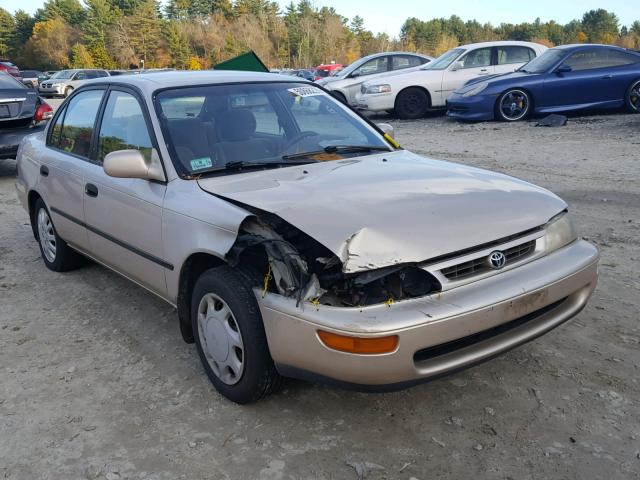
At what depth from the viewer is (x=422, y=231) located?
8.34 feet

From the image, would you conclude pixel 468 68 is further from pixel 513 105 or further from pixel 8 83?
pixel 8 83

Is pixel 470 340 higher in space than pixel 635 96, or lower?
lower

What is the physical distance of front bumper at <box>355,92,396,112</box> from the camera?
45.8 ft

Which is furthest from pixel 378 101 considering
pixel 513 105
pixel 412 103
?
pixel 513 105

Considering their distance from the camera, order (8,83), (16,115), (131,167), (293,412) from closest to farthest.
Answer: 1. (293,412)
2. (131,167)
3. (16,115)
4. (8,83)

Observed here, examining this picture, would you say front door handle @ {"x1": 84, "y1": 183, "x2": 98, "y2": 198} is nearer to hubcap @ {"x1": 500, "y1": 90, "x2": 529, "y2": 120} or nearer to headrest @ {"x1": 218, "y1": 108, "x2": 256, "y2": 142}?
headrest @ {"x1": 218, "y1": 108, "x2": 256, "y2": 142}

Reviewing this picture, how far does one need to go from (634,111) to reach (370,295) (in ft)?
39.0

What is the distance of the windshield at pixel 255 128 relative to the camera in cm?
342

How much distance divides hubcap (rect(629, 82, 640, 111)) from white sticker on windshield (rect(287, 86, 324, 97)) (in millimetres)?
9991

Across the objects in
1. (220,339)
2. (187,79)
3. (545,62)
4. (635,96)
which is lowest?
(220,339)

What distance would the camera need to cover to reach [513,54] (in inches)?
548

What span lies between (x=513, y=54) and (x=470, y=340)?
12833mm

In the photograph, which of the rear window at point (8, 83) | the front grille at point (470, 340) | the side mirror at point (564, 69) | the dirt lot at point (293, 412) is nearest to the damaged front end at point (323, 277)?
the front grille at point (470, 340)

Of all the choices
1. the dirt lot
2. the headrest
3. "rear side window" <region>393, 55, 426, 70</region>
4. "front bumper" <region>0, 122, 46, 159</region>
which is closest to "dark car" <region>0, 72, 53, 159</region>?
"front bumper" <region>0, 122, 46, 159</region>
